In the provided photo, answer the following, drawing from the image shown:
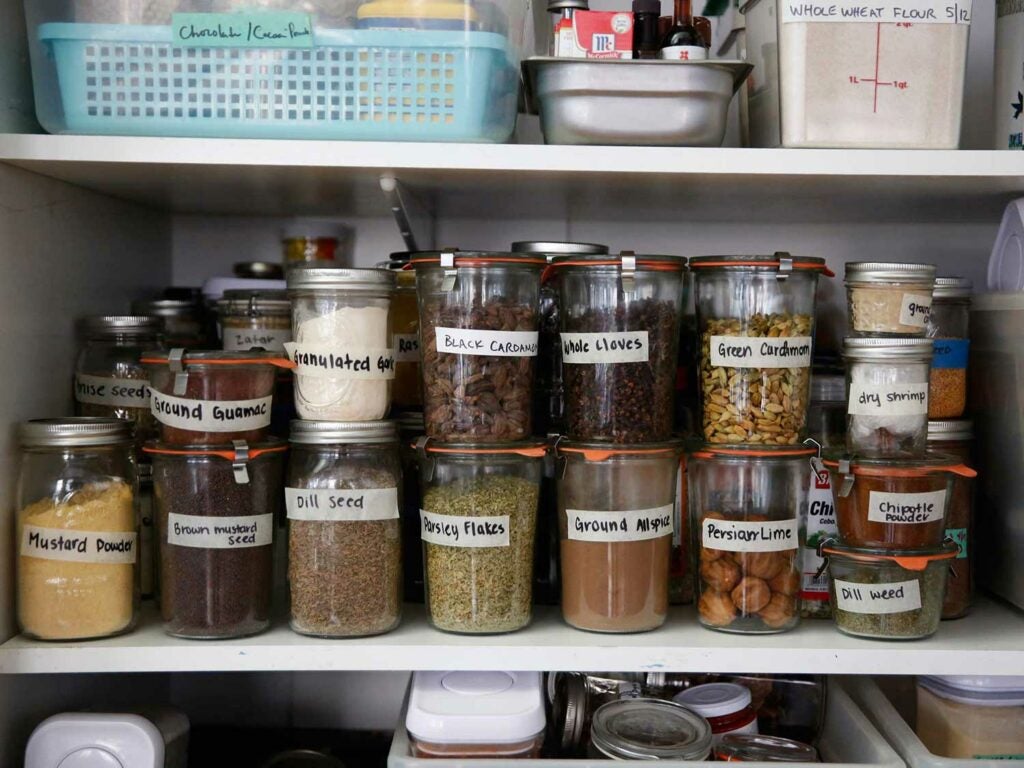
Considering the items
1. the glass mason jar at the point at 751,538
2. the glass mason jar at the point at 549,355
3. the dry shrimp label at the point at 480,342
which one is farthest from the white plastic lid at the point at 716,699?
the dry shrimp label at the point at 480,342

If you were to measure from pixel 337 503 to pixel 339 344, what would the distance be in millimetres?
171

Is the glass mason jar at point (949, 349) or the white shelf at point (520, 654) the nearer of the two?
the white shelf at point (520, 654)

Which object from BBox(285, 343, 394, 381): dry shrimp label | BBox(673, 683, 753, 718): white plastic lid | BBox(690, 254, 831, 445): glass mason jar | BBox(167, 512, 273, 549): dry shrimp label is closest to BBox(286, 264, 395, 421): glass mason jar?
BBox(285, 343, 394, 381): dry shrimp label

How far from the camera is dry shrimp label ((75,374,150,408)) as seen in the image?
113 centimetres

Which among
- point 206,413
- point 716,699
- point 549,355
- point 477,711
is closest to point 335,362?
point 206,413

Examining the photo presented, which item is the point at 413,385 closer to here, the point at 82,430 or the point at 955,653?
the point at 82,430

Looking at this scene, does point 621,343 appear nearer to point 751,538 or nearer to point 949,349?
point 751,538

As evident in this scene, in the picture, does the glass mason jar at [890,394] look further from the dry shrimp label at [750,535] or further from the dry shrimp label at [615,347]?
the dry shrimp label at [615,347]

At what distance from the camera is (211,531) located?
3.21ft

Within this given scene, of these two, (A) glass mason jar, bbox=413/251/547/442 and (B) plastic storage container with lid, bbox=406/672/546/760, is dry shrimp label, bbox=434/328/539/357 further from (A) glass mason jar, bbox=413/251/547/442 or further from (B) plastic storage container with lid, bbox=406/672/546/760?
(B) plastic storage container with lid, bbox=406/672/546/760

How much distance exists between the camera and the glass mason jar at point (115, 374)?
1134 mm

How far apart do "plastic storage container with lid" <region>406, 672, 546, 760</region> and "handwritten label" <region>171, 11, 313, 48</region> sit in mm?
727

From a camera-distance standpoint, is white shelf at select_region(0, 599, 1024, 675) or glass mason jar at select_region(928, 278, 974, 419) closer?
white shelf at select_region(0, 599, 1024, 675)

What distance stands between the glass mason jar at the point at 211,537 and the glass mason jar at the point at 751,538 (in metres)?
0.50
